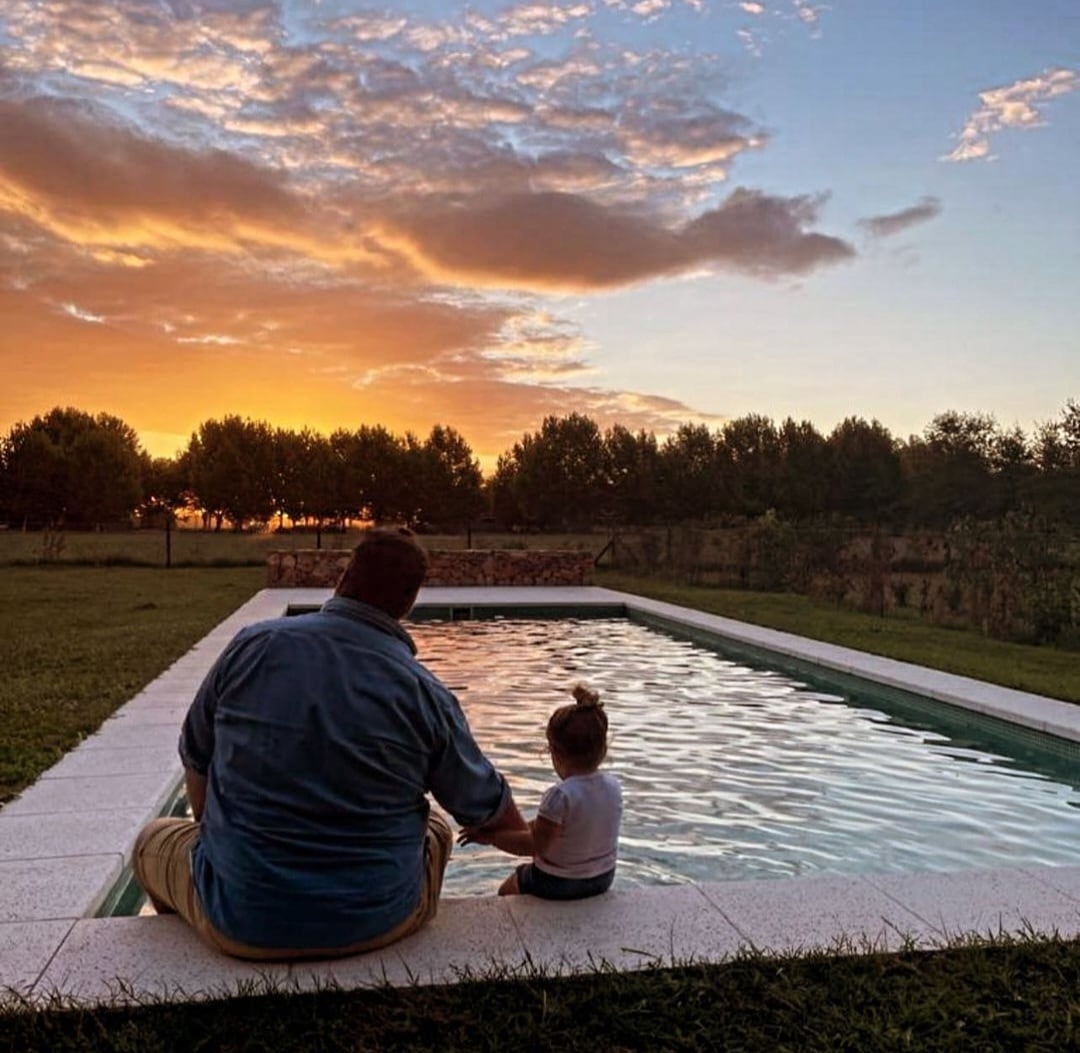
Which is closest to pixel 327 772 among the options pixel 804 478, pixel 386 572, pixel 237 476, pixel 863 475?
pixel 386 572

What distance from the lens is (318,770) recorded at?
2756 mm

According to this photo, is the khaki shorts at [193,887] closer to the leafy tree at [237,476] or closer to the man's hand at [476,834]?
the man's hand at [476,834]

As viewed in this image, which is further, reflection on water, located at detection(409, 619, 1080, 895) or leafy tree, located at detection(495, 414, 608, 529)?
leafy tree, located at detection(495, 414, 608, 529)

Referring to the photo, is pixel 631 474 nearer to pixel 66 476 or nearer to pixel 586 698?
pixel 66 476

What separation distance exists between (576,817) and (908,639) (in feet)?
32.1

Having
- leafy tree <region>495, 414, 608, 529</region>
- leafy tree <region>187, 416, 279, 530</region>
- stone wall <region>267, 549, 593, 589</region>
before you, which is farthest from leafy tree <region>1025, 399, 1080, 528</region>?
leafy tree <region>187, 416, 279, 530</region>

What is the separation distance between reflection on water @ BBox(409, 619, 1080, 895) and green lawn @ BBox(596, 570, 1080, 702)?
1572mm

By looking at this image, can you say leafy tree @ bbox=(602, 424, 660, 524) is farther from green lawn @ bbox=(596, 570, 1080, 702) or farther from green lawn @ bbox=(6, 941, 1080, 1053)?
green lawn @ bbox=(6, 941, 1080, 1053)

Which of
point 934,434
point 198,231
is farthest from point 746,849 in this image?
point 934,434

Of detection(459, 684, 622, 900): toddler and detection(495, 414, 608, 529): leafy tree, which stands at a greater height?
detection(495, 414, 608, 529): leafy tree

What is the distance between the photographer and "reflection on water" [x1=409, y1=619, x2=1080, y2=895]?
478 centimetres

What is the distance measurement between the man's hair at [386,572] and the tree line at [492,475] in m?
42.8

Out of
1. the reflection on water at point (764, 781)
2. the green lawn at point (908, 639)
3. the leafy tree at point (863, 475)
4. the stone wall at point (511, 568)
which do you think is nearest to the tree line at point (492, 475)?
the leafy tree at point (863, 475)

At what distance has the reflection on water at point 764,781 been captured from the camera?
4777 mm
